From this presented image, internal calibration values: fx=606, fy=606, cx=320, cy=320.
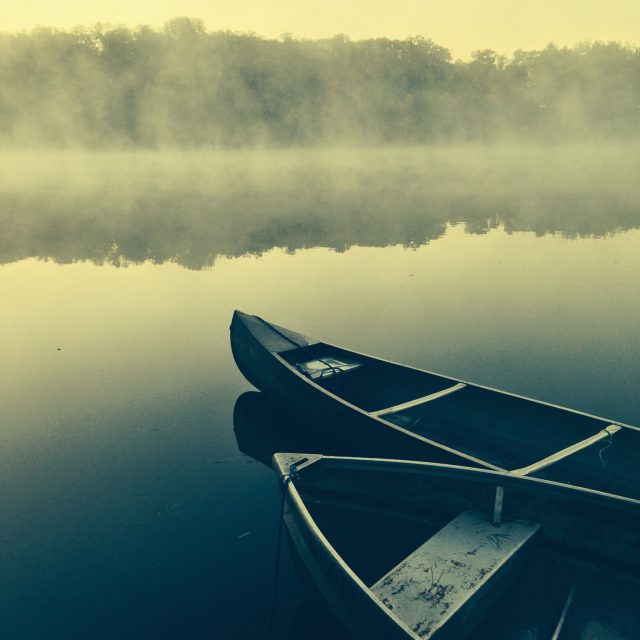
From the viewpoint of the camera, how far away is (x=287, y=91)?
376 feet

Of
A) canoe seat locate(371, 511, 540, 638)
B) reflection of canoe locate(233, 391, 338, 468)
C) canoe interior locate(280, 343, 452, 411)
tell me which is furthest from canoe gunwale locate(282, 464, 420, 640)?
canoe interior locate(280, 343, 452, 411)

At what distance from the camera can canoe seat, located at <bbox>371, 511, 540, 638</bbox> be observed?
4574 mm

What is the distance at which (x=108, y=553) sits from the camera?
6.75 m

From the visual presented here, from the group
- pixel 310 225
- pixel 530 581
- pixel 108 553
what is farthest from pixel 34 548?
pixel 310 225

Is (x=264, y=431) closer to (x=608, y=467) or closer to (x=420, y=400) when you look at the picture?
(x=420, y=400)

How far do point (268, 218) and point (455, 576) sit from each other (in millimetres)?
31248

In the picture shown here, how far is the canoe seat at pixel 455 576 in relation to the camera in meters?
4.57

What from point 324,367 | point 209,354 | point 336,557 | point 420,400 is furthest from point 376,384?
point 336,557

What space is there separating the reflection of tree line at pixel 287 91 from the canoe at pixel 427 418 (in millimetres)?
108242

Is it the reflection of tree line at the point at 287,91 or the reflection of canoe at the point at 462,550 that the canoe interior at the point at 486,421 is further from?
the reflection of tree line at the point at 287,91

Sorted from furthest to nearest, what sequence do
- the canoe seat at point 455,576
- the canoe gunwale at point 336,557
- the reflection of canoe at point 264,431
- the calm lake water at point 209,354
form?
the reflection of canoe at point 264,431, the calm lake water at point 209,354, the canoe seat at point 455,576, the canoe gunwale at point 336,557

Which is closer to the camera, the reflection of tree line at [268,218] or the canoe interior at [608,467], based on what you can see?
the canoe interior at [608,467]

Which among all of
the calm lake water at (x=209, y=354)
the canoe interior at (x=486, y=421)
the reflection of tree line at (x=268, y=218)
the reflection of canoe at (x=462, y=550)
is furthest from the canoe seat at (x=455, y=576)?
the reflection of tree line at (x=268, y=218)

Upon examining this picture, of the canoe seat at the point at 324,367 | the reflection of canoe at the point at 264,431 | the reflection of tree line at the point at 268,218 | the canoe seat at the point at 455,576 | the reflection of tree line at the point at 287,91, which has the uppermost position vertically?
the reflection of tree line at the point at 287,91
